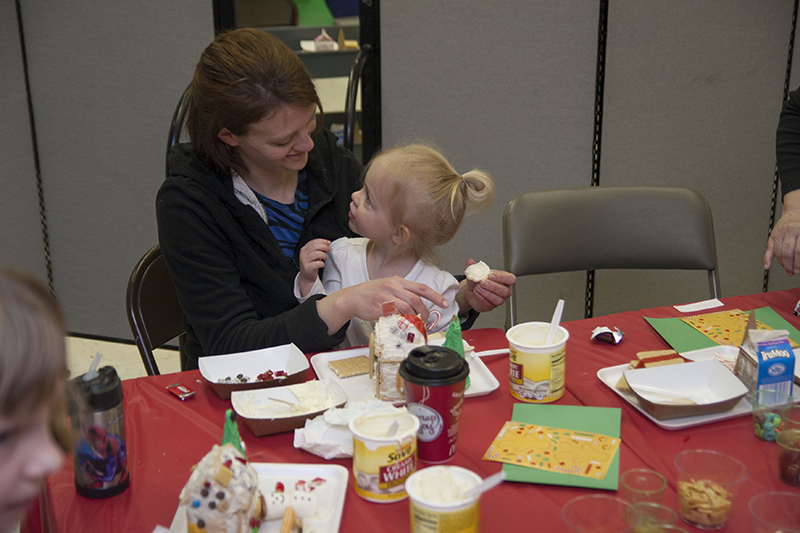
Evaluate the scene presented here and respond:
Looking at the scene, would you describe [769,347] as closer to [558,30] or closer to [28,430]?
[28,430]

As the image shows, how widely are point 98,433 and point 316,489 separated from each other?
33cm

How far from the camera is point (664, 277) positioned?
3.37 m

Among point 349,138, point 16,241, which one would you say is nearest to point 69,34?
point 16,241

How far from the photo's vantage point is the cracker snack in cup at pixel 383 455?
936mm

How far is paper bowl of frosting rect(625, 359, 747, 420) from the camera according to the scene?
1180mm

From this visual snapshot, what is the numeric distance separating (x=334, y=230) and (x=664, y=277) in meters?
2.12

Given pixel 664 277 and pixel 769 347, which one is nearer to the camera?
pixel 769 347

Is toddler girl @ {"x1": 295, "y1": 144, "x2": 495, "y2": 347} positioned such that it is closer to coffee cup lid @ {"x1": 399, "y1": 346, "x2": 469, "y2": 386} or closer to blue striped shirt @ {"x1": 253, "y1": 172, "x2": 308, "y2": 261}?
blue striped shirt @ {"x1": 253, "y1": 172, "x2": 308, "y2": 261}

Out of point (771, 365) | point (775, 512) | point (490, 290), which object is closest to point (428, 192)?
point (490, 290)

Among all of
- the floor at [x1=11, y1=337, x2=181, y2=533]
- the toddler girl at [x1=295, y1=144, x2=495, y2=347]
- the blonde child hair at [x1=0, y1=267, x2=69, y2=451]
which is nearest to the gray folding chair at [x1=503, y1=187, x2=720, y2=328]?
the toddler girl at [x1=295, y1=144, x2=495, y2=347]

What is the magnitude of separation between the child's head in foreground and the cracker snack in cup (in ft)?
1.36

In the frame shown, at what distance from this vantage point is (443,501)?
842mm

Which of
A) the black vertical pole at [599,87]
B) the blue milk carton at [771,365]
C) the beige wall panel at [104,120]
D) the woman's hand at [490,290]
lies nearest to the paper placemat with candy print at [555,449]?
the blue milk carton at [771,365]

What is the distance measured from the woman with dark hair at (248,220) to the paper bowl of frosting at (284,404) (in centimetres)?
27
